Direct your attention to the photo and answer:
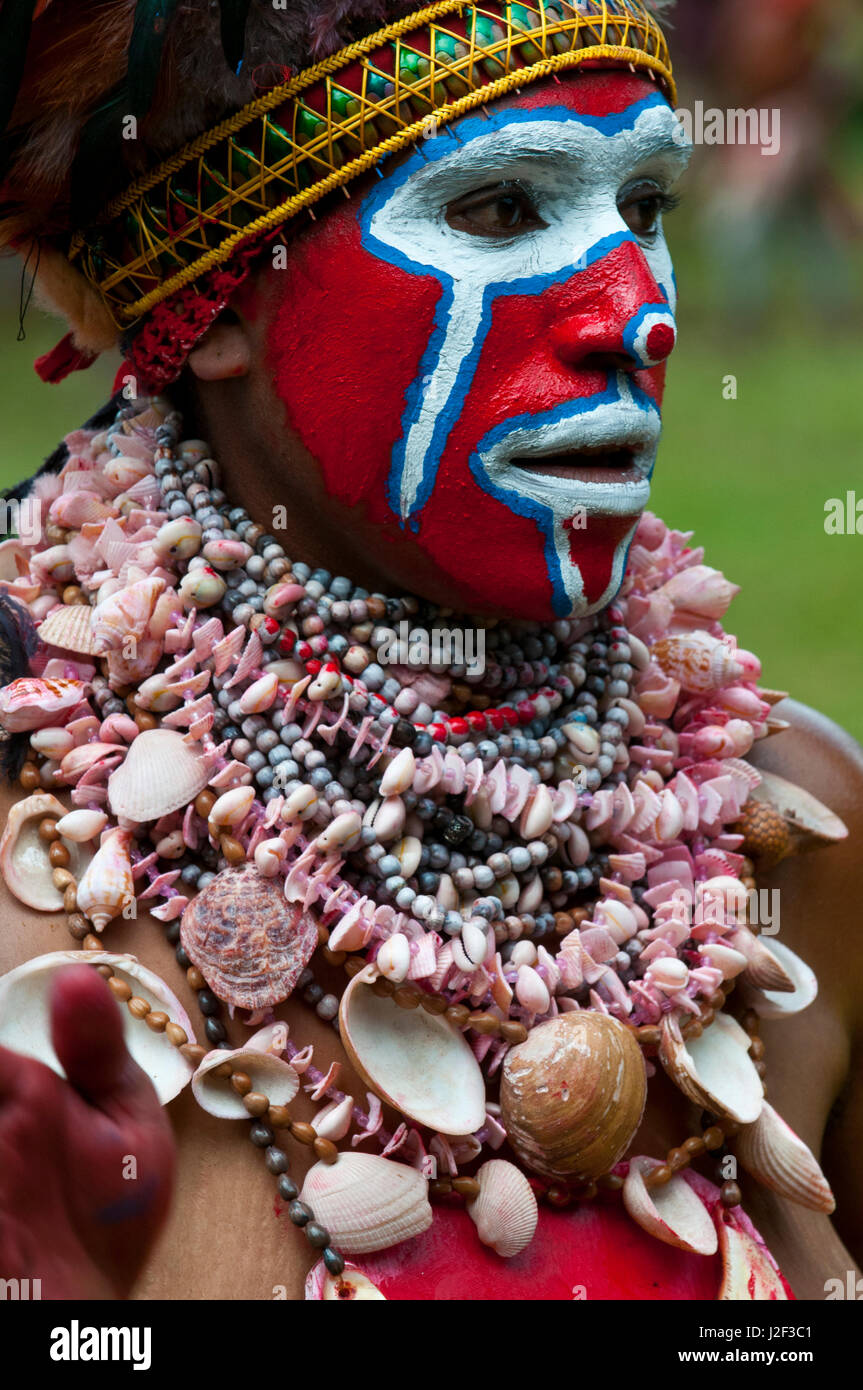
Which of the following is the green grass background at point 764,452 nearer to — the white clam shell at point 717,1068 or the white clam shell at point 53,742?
the white clam shell at point 717,1068

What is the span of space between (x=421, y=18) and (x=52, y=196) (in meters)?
0.54

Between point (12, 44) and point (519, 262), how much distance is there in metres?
0.67

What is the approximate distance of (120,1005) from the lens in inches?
74.8

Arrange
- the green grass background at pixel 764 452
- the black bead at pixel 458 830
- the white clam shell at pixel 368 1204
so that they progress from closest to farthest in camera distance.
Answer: the white clam shell at pixel 368 1204 < the black bead at pixel 458 830 < the green grass background at pixel 764 452

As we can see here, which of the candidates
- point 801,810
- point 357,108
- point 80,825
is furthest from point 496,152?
point 801,810

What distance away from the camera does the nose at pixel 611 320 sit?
2.00 metres

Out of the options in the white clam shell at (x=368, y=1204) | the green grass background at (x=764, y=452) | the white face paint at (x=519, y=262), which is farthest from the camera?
the green grass background at (x=764, y=452)

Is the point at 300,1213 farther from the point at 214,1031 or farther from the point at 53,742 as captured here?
the point at 53,742

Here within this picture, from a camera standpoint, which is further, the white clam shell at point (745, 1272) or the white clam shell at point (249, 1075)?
the white clam shell at point (745, 1272)

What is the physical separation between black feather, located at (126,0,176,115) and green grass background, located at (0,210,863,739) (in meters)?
4.39

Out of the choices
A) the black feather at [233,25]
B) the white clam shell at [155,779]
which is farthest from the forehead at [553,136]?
the white clam shell at [155,779]

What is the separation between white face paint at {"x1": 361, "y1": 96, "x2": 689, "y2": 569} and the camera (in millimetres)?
1983

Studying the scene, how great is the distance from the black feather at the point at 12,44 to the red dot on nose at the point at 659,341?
846 mm

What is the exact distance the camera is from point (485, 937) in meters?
2.03
